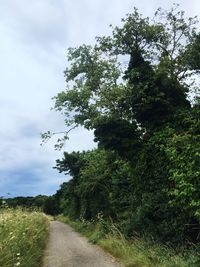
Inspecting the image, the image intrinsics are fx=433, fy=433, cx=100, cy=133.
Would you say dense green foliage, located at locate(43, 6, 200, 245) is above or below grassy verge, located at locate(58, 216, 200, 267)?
above

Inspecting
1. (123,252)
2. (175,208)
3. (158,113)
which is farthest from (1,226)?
(158,113)

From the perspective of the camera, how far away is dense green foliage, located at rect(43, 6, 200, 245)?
15.9m

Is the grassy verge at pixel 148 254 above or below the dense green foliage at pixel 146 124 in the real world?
below

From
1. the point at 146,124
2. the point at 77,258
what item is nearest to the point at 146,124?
the point at 146,124

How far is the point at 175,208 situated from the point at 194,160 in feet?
12.3

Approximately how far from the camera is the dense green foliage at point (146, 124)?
15.9 m

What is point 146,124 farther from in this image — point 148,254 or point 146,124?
point 148,254

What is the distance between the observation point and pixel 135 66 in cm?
2167

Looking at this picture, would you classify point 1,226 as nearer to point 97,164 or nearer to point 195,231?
point 195,231

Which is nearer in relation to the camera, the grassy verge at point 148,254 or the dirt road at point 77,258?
the grassy verge at point 148,254

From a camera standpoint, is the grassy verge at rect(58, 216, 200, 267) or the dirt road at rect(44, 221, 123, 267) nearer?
the grassy verge at rect(58, 216, 200, 267)

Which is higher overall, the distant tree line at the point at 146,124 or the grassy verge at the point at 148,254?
the distant tree line at the point at 146,124

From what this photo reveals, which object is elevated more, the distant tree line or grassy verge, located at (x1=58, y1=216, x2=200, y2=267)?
the distant tree line

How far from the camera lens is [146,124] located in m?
19.8
